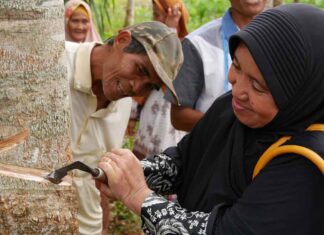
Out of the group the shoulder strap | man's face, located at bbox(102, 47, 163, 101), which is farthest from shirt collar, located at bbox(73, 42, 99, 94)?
the shoulder strap

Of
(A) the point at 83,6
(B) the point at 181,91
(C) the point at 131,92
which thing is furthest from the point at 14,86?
(A) the point at 83,6

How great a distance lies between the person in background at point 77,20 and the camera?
5.71 m

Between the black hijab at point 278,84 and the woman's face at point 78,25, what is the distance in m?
3.93

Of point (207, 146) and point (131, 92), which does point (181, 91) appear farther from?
point (207, 146)

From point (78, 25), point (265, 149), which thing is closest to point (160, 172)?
point (265, 149)

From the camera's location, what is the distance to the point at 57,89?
69.9 inches

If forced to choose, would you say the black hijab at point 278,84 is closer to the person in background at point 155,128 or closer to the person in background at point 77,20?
the person in background at point 155,128

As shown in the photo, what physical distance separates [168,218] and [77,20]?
416 cm

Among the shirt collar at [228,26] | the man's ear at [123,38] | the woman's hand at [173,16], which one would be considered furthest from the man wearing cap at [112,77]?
the woman's hand at [173,16]

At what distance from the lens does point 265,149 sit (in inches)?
74.1

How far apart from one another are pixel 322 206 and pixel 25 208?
0.80 metres

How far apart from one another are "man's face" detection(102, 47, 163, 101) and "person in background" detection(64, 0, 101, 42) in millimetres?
2795

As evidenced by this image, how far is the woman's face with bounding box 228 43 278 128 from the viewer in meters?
1.74

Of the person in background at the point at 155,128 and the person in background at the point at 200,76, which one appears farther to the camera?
the person in background at the point at 155,128
